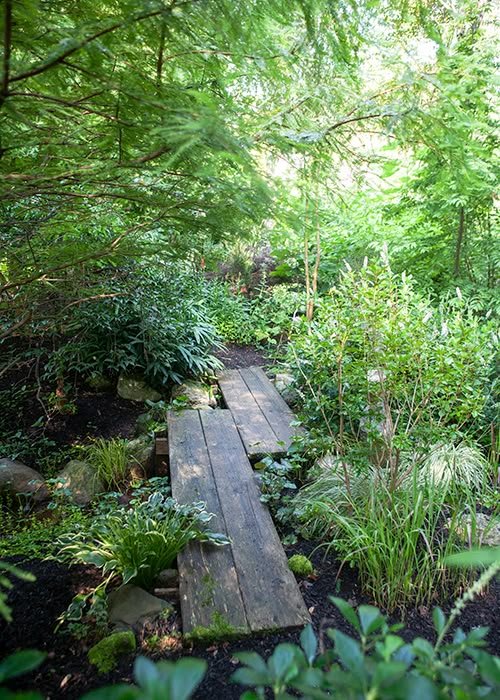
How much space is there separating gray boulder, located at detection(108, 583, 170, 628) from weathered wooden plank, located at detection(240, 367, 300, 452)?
4.67ft

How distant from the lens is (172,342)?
4668mm

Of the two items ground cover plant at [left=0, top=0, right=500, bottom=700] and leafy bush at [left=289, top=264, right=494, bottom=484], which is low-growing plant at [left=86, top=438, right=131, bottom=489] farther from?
leafy bush at [left=289, top=264, right=494, bottom=484]

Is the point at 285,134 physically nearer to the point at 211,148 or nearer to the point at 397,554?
the point at 211,148

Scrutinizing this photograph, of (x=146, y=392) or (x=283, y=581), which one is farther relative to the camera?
(x=146, y=392)

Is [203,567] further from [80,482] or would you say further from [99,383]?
[99,383]

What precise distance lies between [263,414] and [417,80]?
109 inches

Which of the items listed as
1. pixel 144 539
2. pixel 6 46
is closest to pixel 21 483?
pixel 144 539

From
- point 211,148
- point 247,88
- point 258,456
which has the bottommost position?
point 258,456

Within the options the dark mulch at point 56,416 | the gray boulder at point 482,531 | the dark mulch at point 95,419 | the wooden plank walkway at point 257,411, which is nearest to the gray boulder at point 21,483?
the dark mulch at point 56,416

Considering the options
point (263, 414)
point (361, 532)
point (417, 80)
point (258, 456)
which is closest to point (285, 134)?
point (417, 80)

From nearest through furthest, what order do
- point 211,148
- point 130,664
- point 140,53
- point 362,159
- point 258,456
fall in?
point 211,148 → point 140,53 → point 130,664 → point 362,159 → point 258,456

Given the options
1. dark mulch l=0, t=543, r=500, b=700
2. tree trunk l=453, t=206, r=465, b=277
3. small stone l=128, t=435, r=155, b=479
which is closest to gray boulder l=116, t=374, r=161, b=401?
small stone l=128, t=435, r=155, b=479

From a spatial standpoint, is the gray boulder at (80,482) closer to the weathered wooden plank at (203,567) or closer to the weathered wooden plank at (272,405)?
the weathered wooden plank at (203,567)

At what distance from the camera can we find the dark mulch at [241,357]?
585cm
